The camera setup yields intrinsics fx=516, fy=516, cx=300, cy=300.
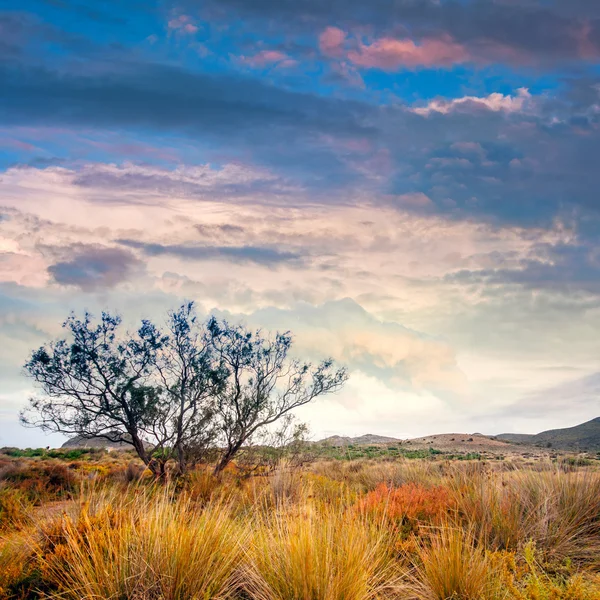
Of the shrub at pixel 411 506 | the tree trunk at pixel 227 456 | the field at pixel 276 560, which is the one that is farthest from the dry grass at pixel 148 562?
the tree trunk at pixel 227 456

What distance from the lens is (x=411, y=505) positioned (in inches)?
353

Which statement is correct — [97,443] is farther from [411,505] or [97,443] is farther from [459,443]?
[459,443]

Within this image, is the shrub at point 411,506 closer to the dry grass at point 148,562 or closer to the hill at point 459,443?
the dry grass at point 148,562

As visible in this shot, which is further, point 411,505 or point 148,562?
point 411,505

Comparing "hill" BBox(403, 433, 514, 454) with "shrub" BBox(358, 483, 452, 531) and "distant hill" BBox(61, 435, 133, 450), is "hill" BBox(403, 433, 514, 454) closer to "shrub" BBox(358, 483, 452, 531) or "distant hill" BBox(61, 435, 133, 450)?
"distant hill" BBox(61, 435, 133, 450)

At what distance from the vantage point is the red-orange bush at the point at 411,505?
8.37 metres

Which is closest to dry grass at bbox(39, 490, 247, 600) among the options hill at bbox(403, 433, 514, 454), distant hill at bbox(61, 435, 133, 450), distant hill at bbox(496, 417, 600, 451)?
distant hill at bbox(61, 435, 133, 450)

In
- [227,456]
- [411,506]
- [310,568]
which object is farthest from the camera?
[227,456]

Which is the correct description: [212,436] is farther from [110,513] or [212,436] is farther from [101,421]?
[110,513]

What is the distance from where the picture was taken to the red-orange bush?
8367 millimetres

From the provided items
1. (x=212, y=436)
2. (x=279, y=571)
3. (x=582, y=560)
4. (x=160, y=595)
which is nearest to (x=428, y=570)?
(x=279, y=571)

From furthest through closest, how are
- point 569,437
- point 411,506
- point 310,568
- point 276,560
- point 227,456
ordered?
point 569,437 → point 227,456 → point 411,506 → point 276,560 → point 310,568

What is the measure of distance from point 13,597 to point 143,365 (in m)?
12.9

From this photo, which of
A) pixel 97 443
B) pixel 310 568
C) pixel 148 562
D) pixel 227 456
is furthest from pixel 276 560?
pixel 97 443
